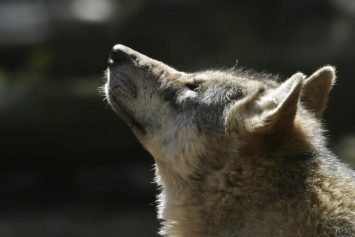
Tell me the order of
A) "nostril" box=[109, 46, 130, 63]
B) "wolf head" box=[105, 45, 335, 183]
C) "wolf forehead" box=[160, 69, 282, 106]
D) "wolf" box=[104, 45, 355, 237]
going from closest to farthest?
"wolf" box=[104, 45, 355, 237] → "wolf head" box=[105, 45, 335, 183] → "wolf forehead" box=[160, 69, 282, 106] → "nostril" box=[109, 46, 130, 63]

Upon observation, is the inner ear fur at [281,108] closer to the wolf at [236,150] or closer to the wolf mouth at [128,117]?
the wolf at [236,150]

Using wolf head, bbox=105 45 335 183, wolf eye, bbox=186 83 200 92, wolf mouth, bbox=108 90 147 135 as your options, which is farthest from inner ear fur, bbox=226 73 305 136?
wolf mouth, bbox=108 90 147 135

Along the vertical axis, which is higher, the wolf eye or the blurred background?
the blurred background

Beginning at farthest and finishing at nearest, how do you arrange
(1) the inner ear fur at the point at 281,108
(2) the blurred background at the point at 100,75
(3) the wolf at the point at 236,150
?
(2) the blurred background at the point at 100,75 < (3) the wolf at the point at 236,150 < (1) the inner ear fur at the point at 281,108

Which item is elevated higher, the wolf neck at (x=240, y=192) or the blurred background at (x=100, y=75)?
the blurred background at (x=100, y=75)

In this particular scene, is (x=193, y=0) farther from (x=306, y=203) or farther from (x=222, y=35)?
(x=306, y=203)

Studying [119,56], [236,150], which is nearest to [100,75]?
[119,56]

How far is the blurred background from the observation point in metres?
11.2

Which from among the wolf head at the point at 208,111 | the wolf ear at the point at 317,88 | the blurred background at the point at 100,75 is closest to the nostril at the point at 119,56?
the wolf head at the point at 208,111

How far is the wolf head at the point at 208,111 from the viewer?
495 cm

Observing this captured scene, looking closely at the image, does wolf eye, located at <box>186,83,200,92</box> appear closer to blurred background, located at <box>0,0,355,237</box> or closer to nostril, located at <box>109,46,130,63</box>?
nostril, located at <box>109,46,130,63</box>

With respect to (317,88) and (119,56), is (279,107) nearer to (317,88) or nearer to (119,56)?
(317,88)

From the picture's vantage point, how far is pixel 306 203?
4.75 meters

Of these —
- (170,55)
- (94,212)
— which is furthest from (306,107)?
(170,55)
